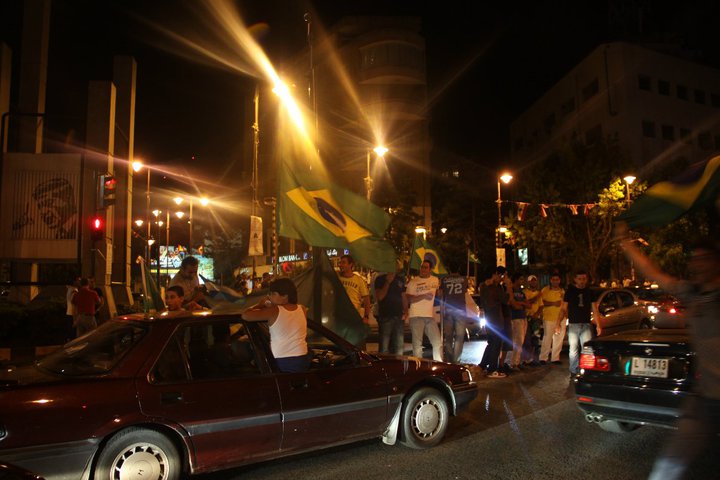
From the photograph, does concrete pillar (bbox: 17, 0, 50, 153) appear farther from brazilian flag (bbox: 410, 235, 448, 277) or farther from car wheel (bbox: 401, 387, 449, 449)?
car wheel (bbox: 401, 387, 449, 449)

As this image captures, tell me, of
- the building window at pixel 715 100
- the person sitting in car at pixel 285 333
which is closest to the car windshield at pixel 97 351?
the person sitting in car at pixel 285 333

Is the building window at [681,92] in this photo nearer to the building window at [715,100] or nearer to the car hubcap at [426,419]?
the building window at [715,100]

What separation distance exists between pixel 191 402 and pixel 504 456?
2.89 metres

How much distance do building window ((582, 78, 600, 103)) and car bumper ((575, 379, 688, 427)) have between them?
44.8m

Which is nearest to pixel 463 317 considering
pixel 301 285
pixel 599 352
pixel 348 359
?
pixel 301 285

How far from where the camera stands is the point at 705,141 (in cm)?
4612

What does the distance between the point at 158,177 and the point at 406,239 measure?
28045 mm

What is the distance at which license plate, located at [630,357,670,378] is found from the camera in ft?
16.7

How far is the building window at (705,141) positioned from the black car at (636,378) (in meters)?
47.8

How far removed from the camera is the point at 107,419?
3.94 meters

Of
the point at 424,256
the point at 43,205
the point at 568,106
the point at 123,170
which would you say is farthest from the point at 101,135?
the point at 568,106

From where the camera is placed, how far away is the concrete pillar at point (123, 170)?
21.5 m

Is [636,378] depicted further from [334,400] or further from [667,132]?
[667,132]

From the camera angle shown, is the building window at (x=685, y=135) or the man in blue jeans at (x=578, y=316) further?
the building window at (x=685, y=135)
